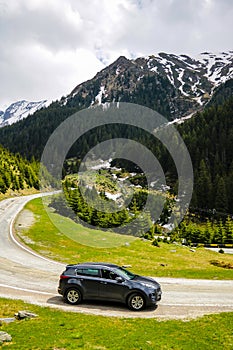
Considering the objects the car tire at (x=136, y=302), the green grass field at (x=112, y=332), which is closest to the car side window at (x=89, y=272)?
the car tire at (x=136, y=302)

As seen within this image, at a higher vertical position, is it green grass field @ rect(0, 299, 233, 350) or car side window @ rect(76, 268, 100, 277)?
car side window @ rect(76, 268, 100, 277)

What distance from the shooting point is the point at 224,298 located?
20.0 metres

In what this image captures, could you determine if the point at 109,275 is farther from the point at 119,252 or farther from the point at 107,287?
the point at 119,252

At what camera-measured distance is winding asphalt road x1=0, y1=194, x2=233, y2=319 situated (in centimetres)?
1705

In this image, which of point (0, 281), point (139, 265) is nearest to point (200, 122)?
point (139, 265)

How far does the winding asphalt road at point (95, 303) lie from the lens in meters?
17.0

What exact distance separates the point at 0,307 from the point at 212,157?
142151 mm

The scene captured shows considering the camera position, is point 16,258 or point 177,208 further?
point 177,208

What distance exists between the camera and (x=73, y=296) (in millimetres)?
18047

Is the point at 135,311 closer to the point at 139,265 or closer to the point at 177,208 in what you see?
the point at 139,265

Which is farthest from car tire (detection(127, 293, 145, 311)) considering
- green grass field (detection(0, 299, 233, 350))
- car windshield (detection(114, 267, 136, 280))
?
green grass field (detection(0, 299, 233, 350))

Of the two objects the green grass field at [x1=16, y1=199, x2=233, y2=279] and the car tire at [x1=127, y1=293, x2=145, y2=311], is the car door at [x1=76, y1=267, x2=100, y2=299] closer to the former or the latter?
the car tire at [x1=127, y1=293, x2=145, y2=311]

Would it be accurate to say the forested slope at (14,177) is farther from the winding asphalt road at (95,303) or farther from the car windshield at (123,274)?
the car windshield at (123,274)

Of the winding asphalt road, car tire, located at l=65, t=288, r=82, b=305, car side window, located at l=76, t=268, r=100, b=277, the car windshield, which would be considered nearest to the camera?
the winding asphalt road
